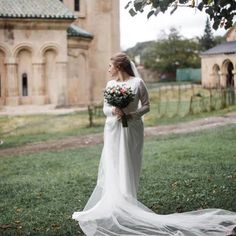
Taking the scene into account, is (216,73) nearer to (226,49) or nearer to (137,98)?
(226,49)

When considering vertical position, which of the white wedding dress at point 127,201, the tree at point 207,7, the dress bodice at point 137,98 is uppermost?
the tree at point 207,7

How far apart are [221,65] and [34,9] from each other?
82.2 ft

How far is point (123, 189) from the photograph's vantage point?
6781 millimetres

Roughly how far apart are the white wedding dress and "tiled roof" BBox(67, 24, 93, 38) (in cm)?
1929

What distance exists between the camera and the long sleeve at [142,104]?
6691mm

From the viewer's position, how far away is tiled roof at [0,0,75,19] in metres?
23.4

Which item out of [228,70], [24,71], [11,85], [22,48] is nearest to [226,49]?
[228,70]

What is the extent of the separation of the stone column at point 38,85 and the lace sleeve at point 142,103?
18067 millimetres

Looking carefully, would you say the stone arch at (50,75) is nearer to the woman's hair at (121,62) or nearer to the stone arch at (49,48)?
the stone arch at (49,48)

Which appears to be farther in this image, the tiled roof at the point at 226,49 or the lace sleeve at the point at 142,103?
the tiled roof at the point at 226,49

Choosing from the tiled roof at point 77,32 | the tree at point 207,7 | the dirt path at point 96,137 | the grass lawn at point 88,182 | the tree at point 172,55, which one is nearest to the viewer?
the tree at point 207,7

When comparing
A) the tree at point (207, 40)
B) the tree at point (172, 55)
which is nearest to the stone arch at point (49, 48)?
the tree at point (172, 55)

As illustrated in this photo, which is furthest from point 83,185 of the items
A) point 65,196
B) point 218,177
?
point 218,177

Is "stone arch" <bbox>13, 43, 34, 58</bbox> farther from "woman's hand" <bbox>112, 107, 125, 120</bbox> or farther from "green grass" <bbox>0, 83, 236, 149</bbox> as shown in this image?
"woman's hand" <bbox>112, 107, 125, 120</bbox>
